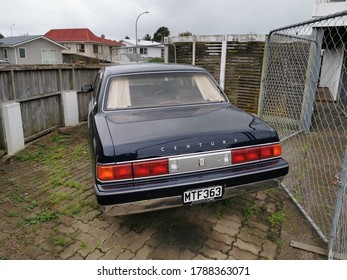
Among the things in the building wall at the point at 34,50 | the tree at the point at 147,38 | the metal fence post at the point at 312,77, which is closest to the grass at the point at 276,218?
the metal fence post at the point at 312,77

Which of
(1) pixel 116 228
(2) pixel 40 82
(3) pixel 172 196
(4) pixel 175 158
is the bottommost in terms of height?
(1) pixel 116 228

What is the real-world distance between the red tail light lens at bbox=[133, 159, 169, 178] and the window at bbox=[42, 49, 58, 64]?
3417cm

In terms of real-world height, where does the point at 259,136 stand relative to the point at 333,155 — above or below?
above

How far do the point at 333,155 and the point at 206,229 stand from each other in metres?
3.96

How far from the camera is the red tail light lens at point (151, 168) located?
233 cm

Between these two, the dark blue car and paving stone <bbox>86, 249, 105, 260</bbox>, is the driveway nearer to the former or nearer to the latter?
paving stone <bbox>86, 249, 105, 260</bbox>

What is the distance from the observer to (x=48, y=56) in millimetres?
32250

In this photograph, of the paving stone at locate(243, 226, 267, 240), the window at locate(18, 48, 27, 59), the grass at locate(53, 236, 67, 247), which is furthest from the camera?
the window at locate(18, 48, 27, 59)

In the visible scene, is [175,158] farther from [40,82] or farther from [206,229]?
[40,82]

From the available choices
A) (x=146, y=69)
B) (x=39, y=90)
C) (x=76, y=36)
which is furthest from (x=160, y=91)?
(x=76, y=36)

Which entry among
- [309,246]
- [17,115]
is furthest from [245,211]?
[17,115]

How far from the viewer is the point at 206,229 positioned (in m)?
2.98

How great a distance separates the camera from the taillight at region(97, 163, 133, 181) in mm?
2289

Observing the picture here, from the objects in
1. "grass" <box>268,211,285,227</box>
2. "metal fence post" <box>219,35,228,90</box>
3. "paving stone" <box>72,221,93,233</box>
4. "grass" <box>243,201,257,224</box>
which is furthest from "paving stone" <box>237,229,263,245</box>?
"metal fence post" <box>219,35,228,90</box>
